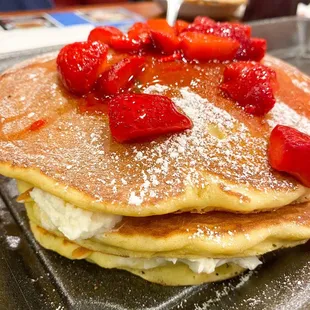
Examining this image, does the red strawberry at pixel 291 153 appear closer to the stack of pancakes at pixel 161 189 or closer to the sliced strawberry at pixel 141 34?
the stack of pancakes at pixel 161 189

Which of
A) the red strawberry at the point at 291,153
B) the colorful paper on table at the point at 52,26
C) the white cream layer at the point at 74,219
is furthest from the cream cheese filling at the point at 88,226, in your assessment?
the colorful paper on table at the point at 52,26

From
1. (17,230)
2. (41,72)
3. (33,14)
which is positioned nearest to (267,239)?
(17,230)

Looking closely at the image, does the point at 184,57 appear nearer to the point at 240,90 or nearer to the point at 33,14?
the point at 240,90

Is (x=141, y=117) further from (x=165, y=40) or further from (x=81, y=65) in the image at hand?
(x=165, y=40)

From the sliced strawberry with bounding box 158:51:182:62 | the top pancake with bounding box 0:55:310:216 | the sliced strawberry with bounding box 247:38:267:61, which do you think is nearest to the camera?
the top pancake with bounding box 0:55:310:216

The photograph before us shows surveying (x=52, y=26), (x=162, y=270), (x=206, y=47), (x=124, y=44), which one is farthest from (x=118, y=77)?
(x=52, y=26)

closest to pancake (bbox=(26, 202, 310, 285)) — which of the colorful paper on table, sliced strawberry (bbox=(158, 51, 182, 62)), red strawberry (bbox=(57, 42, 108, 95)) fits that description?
red strawberry (bbox=(57, 42, 108, 95))

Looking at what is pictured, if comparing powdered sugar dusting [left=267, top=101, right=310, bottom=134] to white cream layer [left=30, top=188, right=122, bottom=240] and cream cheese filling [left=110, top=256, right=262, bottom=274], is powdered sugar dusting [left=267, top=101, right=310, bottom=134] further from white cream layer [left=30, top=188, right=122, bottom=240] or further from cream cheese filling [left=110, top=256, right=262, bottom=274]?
white cream layer [left=30, top=188, right=122, bottom=240]
